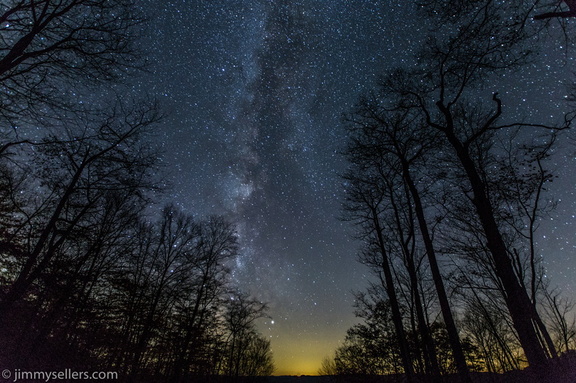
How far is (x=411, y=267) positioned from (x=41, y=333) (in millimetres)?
12737

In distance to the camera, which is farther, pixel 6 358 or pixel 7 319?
pixel 6 358

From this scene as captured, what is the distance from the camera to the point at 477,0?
505 centimetres

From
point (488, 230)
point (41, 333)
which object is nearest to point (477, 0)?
point (488, 230)

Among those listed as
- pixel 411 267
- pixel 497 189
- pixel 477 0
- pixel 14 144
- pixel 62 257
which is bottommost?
pixel 62 257

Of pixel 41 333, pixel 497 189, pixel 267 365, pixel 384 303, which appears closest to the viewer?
pixel 41 333

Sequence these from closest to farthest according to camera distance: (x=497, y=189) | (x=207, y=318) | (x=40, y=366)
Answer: (x=40, y=366), (x=497, y=189), (x=207, y=318)

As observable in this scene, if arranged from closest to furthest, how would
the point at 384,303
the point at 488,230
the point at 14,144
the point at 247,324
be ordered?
the point at 14,144 < the point at 488,230 < the point at 384,303 < the point at 247,324

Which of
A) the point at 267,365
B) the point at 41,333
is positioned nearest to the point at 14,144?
the point at 41,333

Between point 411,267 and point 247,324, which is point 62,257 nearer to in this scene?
point 411,267

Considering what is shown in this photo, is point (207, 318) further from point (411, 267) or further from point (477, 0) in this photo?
point (477, 0)

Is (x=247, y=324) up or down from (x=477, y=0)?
down

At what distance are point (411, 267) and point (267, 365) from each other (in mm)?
56968

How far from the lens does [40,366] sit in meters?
6.54

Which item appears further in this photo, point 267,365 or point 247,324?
point 267,365
